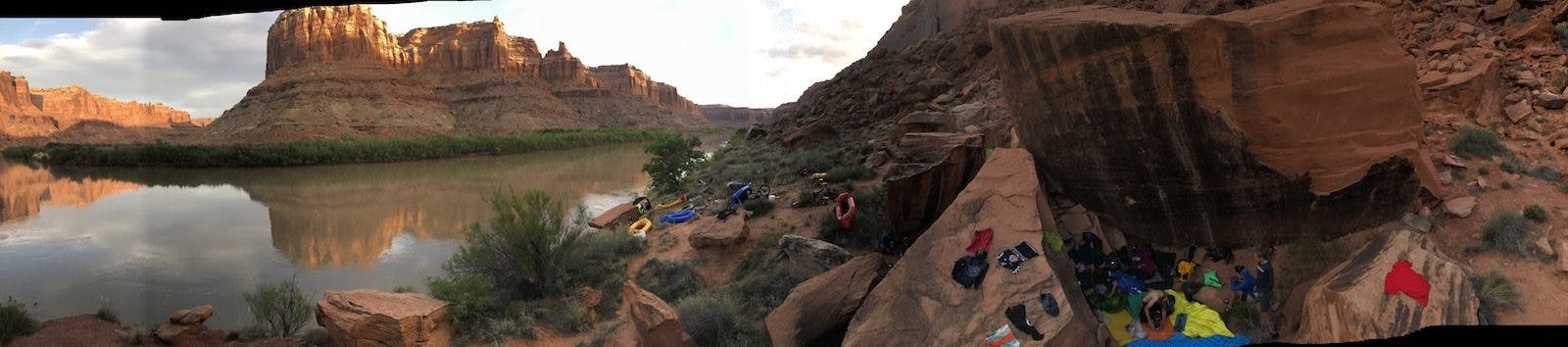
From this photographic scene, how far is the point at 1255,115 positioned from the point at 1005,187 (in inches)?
71.7

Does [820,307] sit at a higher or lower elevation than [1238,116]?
lower

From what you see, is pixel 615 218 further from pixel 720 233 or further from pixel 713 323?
pixel 713 323

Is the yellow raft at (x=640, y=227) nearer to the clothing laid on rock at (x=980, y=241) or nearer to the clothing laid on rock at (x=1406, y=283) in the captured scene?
the clothing laid on rock at (x=980, y=241)

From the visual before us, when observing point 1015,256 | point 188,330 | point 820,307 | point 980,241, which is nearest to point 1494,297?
point 1015,256

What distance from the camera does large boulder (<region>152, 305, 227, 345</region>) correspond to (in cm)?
687

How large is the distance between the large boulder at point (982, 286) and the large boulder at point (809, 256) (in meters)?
2.05

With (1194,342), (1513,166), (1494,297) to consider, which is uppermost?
(1513,166)

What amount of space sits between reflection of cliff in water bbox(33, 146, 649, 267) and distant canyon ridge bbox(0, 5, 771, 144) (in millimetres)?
11394

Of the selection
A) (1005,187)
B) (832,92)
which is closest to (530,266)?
(1005,187)

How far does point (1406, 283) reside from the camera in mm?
3744

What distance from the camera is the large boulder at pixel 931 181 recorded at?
7.12m

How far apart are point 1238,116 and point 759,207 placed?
8264 mm

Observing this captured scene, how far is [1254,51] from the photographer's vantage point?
408 centimetres

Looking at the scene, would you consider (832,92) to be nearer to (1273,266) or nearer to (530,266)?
(530,266)
